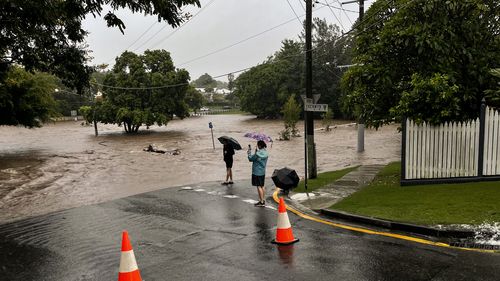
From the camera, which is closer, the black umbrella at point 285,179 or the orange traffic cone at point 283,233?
the orange traffic cone at point 283,233

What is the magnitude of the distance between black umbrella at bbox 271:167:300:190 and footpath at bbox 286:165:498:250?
26 centimetres

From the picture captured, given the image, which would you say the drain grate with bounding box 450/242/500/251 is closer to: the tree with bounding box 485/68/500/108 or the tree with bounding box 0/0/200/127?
the tree with bounding box 485/68/500/108

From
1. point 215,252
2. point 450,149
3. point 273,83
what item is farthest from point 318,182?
point 273,83

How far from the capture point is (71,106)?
10200 cm

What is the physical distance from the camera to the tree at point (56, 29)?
891 centimetres

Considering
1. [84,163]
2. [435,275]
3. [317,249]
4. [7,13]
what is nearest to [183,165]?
[84,163]

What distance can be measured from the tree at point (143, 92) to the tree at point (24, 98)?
51.4 ft

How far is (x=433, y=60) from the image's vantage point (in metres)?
11.4

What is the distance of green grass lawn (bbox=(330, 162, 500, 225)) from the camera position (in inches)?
302

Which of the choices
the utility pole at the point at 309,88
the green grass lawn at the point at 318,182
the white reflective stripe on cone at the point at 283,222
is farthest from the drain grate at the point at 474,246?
the utility pole at the point at 309,88

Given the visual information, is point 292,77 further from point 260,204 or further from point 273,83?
point 260,204

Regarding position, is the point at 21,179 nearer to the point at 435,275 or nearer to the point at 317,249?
the point at 317,249

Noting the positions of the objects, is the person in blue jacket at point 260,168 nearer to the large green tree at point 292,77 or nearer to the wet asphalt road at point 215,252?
the wet asphalt road at point 215,252

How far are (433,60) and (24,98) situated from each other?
93.9 feet
